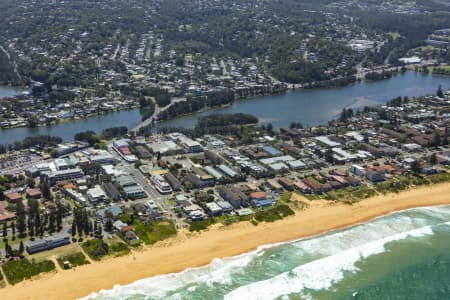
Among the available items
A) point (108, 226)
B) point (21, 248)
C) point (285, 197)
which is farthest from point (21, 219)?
point (285, 197)

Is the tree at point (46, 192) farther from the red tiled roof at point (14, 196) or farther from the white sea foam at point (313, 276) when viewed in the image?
the white sea foam at point (313, 276)

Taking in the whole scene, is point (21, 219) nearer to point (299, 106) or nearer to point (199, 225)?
point (199, 225)

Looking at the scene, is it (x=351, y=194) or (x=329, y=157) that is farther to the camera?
(x=329, y=157)

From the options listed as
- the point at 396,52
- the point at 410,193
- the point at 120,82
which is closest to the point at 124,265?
Result: the point at 410,193

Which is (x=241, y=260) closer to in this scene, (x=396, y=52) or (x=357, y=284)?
(x=357, y=284)

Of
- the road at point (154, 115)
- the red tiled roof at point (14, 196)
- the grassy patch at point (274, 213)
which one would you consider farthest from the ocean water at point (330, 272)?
the road at point (154, 115)

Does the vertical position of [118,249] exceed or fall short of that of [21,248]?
it falls short
